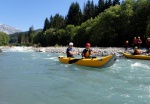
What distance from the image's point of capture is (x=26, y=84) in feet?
34.3

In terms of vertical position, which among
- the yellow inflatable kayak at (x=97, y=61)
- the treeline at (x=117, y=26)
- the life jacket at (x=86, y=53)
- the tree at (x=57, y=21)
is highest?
the tree at (x=57, y=21)

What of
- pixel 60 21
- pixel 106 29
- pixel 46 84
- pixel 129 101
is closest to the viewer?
pixel 129 101

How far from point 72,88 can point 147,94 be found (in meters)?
2.76

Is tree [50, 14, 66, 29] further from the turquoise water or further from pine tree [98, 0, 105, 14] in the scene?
the turquoise water

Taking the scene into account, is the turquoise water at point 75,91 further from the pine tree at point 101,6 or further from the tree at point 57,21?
the tree at point 57,21

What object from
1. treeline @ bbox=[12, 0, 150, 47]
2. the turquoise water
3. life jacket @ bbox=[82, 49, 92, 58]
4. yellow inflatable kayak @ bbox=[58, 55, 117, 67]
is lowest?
the turquoise water

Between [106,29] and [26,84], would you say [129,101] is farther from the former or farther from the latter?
[106,29]

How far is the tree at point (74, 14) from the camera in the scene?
280 feet

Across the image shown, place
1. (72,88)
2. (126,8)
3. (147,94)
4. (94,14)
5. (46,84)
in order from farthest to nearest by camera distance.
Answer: (94,14) < (126,8) < (46,84) < (72,88) < (147,94)

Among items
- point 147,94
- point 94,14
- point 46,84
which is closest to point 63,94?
point 46,84

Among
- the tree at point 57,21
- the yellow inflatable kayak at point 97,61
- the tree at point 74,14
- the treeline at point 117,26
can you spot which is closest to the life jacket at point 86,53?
the yellow inflatable kayak at point 97,61

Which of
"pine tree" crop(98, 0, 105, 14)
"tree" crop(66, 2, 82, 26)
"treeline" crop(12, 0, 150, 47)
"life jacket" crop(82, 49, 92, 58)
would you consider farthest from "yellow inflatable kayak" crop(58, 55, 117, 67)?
"tree" crop(66, 2, 82, 26)

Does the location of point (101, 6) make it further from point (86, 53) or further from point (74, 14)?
point (86, 53)

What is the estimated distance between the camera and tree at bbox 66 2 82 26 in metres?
85.4
